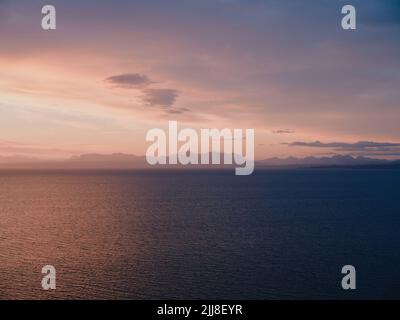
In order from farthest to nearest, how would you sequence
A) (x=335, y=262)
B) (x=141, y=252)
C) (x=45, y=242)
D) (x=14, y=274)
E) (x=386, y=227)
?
1. (x=386, y=227)
2. (x=45, y=242)
3. (x=141, y=252)
4. (x=335, y=262)
5. (x=14, y=274)

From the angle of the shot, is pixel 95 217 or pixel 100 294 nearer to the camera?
pixel 100 294

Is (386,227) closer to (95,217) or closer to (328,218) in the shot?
(328,218)

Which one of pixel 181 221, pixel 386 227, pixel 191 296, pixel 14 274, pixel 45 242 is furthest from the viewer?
pixel 181 221

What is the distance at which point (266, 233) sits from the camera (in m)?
80.8

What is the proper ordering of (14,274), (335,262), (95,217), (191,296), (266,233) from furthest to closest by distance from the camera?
(95,217) < (266,233) < (335,262) < (14,274) < (191,296)

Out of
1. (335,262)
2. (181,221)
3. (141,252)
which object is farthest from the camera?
(181,221)

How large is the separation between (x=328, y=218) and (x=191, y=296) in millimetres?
65322

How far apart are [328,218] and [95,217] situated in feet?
195

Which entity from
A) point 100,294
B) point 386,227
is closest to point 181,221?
point 386,227
